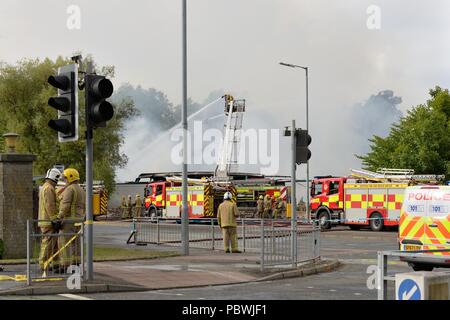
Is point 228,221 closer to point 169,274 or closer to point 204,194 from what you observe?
point 169,274

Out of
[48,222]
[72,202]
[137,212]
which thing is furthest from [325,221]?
[48,222]

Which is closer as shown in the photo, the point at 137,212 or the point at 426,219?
the point at 426,219

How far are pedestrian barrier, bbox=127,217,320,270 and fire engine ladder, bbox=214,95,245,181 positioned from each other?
24.9m

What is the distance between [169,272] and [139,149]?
79.9 m

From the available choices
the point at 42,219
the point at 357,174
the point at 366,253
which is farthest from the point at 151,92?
the point at 42,219

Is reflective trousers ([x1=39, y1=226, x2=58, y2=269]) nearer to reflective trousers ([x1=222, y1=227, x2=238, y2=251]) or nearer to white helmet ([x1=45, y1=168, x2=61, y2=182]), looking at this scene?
white helmet ([x1=45, y1=168, x2=61, y2=182])

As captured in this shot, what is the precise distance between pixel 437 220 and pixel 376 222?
19.8 metres

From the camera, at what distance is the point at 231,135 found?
53.1 meters

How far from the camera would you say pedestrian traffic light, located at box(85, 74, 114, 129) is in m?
12.7

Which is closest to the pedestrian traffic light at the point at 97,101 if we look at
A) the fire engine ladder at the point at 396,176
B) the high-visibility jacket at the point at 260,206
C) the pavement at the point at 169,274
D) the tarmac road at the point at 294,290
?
the pavement at the point at 169,274

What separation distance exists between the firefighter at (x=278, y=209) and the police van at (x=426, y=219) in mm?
26482

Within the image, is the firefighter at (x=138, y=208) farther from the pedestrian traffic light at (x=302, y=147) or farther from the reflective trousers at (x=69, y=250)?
the reflective trousers at (x=69, y=250)

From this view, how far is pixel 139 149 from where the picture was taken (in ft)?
310

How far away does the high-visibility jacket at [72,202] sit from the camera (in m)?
13.7
